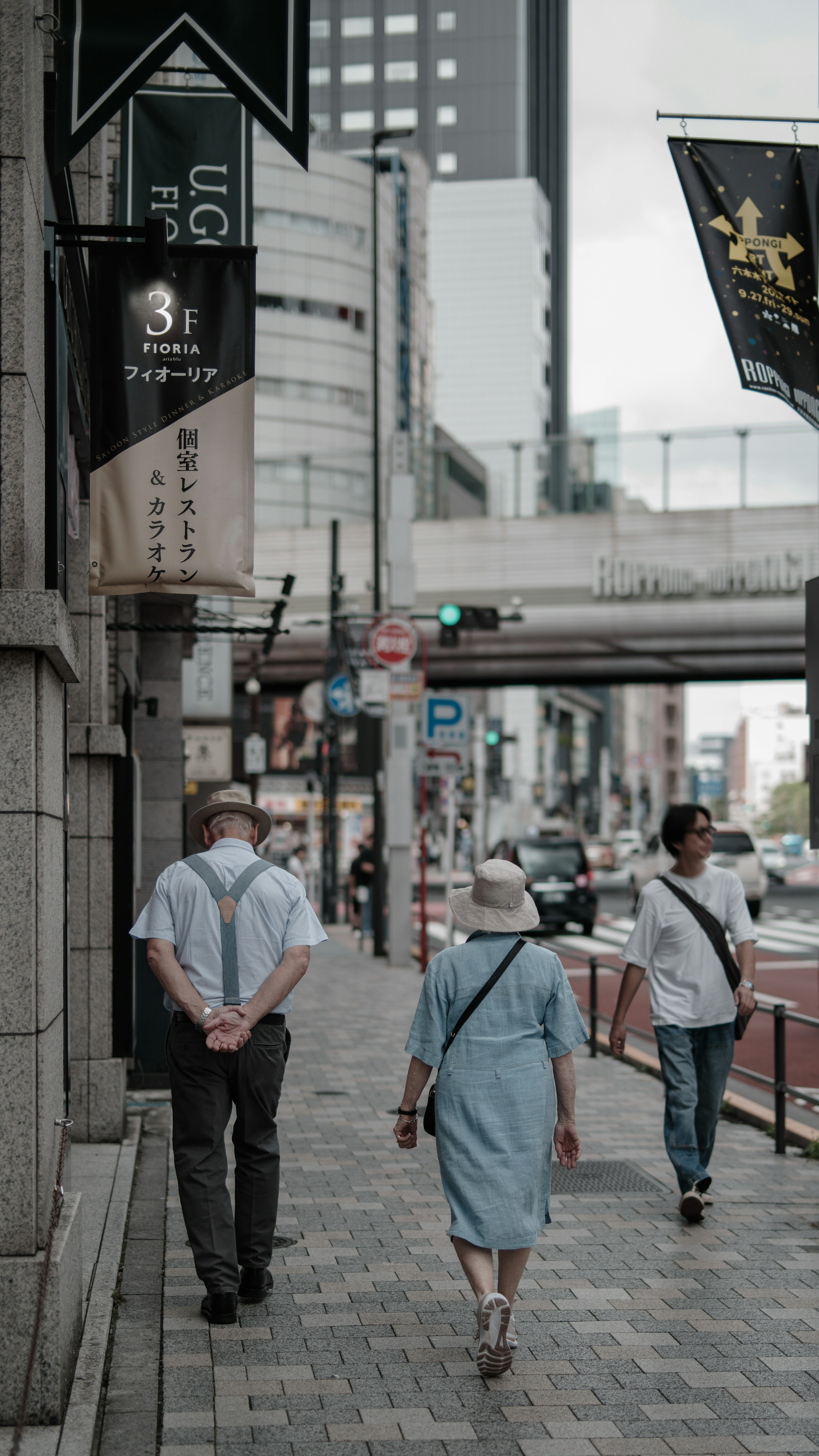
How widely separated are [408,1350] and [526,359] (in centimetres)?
13457

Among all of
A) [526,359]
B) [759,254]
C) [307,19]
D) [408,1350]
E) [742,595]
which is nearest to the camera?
[408,1350]

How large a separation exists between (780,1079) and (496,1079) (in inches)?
170

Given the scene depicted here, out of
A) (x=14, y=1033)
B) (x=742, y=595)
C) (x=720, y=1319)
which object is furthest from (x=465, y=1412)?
(x=742, y=595)

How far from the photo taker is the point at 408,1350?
514 cm

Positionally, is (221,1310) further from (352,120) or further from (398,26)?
(398,26)

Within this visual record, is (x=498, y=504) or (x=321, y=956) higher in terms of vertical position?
(x=498, y=504)

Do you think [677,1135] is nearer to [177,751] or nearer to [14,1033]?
[14,1033]

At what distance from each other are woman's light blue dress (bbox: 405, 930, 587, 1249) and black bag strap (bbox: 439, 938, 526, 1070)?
13 millimetres

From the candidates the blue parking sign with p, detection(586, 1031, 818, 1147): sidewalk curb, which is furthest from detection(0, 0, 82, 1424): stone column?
the blue parking sign with p

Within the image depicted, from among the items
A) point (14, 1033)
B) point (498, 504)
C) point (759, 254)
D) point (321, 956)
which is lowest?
point (321, 956)

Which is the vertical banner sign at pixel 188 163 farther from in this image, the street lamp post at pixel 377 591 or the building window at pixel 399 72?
the building window at pixel 399 72

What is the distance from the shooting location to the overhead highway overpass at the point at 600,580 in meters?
33.8

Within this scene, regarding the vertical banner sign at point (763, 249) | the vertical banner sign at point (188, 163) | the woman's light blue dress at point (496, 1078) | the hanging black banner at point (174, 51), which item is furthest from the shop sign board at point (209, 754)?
the woman's light blue dress at point (496, 1078)

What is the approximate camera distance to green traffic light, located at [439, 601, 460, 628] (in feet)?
66.1
